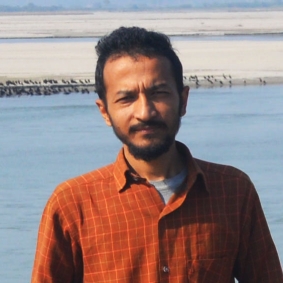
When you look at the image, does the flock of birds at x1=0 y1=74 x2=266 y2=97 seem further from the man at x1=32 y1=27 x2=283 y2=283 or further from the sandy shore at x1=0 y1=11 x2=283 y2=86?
the man at x1=32 y1=27 x2=283 y2=283

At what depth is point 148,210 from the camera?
2.01 m

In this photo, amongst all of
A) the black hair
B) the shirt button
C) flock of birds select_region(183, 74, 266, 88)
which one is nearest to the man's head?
the black hair

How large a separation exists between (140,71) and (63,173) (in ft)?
26.0

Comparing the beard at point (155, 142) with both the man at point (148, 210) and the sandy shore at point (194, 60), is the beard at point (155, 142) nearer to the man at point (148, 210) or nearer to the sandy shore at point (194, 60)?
the man at point (148, 210)

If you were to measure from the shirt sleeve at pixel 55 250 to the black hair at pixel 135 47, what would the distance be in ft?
0.95

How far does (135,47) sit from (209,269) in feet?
1.65

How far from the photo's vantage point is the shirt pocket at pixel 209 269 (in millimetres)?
1988

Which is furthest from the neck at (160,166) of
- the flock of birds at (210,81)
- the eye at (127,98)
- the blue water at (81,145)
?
the flock of birds at (210,81)

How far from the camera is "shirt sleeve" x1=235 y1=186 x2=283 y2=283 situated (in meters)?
2.06

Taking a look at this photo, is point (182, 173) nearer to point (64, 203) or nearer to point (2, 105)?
point (64, 203)

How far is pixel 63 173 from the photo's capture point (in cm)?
987

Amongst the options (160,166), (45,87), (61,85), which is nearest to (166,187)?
(160,166)

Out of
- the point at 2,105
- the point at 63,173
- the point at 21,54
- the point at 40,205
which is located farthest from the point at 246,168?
the point at 21,54

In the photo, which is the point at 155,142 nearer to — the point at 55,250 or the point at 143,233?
the point at 143,233
